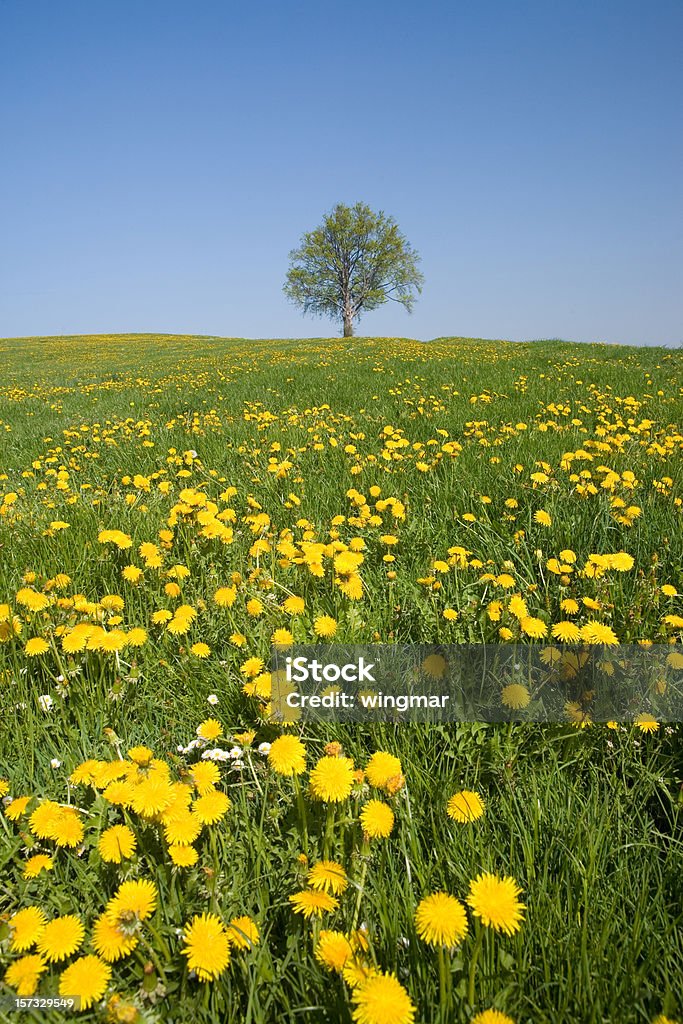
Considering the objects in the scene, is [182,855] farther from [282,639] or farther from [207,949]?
[282,639]

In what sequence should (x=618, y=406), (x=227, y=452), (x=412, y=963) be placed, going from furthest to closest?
(x=618, y=406)
(x=227, y=452)
(x=412, y=963)

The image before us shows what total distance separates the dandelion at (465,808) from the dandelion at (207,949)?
0.57 m

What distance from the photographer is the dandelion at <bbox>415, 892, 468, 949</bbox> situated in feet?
3.17

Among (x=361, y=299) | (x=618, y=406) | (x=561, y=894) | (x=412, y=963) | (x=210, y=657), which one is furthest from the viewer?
(x=361, y=299)

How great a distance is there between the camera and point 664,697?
1732 millimetres

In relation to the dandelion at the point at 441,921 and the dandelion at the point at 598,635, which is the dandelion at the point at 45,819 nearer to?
the dandelion at the point at 441,921

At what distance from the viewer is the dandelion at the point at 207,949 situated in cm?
100

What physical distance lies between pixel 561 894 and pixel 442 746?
0.53m

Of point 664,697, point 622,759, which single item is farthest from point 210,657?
point 664,697

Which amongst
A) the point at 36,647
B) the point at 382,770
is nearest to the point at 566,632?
the point at 382,770

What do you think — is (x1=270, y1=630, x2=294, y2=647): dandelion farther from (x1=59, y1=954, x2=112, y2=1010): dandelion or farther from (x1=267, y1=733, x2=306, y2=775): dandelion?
(x1=59, y1=954, x2=112, y2=1010): dandelion

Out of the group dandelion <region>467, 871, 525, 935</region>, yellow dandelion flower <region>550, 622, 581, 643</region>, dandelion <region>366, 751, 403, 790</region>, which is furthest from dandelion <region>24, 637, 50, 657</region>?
yellow dandelion flower <region>550, 622, 581, 643</region>

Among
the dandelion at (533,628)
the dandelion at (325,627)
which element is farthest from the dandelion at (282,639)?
the dandelion at (533,628)

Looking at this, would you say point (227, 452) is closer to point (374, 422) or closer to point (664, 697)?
point (374, 422)
